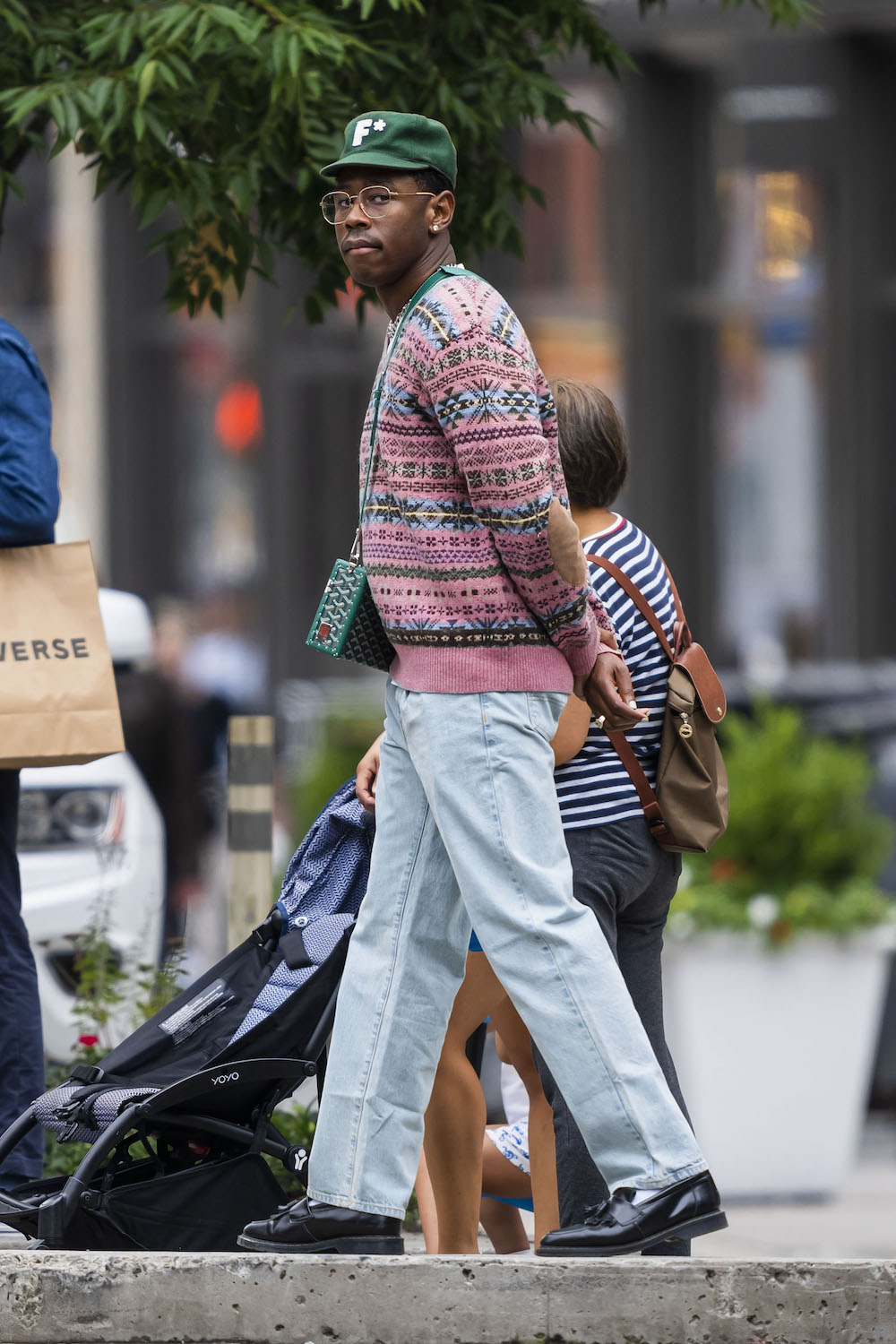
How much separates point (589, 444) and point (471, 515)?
546mm

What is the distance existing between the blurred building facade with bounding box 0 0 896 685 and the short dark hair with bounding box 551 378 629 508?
11289 millimetres

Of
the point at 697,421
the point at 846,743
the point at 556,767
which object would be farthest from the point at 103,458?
the point at 556,767

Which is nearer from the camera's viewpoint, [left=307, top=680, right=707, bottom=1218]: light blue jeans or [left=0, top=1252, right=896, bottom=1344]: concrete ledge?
[left=0, top=1252, right=896, bottom=1344]: concrete ledge

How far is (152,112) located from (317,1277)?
8.43 ft

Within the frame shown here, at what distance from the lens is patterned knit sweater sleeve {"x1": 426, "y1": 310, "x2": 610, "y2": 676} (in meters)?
3.46

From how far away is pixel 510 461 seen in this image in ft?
11.4

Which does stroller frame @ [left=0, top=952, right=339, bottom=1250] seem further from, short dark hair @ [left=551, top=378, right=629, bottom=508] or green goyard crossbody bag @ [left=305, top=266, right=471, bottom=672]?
short dark hair @ [left=551, top=378, right=629, bottom=508]

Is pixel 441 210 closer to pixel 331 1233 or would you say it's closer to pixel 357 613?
pixel 357 613

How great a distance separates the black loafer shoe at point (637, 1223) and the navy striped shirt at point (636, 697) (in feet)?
2.30

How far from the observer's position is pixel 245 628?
1675 cm

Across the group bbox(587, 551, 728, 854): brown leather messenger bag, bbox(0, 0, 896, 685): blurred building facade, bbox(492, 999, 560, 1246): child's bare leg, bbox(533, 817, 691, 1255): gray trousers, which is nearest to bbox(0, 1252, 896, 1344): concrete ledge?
bbox(533, 817, 691, 1255): gray trousers

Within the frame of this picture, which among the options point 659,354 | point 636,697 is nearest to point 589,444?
point 636,697

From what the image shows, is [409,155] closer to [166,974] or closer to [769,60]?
[166,974]

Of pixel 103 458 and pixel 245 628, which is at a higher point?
pixel 103 458
